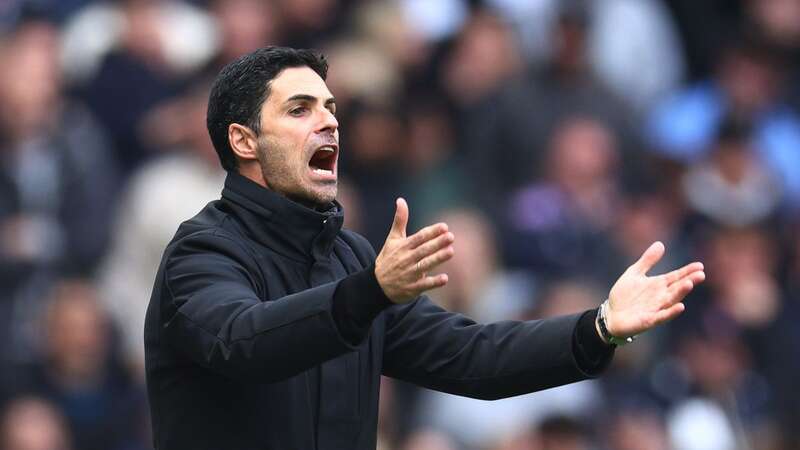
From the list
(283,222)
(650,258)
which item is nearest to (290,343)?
(283,222)

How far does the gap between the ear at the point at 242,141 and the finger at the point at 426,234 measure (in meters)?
0.75

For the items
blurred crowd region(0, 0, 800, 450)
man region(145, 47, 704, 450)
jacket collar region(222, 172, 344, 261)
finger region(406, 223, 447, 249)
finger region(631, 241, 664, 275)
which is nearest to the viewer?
finger region(406, 223, 447, 249)

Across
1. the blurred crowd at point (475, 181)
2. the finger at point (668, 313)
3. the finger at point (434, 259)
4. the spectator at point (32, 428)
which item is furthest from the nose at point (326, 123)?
the spectator at point (32, 428)

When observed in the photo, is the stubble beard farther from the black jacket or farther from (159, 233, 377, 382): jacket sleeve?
(159, 233, 377, 382): jacket sleeve

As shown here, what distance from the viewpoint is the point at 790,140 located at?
1030cm

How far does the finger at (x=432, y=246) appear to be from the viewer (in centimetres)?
399

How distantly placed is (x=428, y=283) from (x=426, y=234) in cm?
11

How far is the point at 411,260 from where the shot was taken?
404cm

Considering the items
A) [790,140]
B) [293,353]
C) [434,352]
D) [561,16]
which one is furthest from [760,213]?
[293,353]

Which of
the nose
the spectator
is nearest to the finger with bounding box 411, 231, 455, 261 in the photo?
the nose

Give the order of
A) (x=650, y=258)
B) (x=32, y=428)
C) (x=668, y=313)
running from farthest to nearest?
(x=32, y=428) < (x=650, y=258) < (x=668, y=313)

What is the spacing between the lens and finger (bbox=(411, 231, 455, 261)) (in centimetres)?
399

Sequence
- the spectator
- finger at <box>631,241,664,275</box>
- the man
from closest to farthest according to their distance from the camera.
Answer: the man, finger at <box>631,241,664,275</box>, the spectator

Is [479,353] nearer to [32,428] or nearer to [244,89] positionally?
[244,89]
